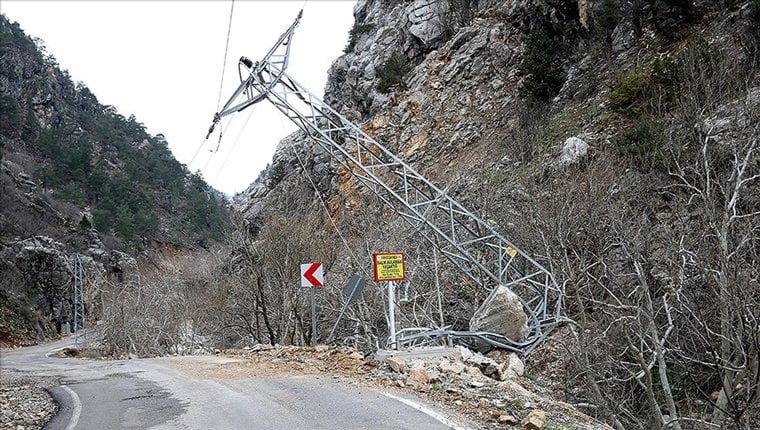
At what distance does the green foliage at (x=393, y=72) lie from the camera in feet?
138

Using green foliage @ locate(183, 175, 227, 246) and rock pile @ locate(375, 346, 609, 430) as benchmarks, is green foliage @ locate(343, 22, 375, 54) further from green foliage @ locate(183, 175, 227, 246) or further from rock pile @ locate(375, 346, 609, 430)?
rock pile @ locate(375, 346, 609, 430)

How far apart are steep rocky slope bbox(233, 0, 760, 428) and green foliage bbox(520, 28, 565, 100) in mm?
93

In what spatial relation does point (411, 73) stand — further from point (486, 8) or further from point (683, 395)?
point (683, 395)

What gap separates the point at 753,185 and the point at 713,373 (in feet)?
15.3

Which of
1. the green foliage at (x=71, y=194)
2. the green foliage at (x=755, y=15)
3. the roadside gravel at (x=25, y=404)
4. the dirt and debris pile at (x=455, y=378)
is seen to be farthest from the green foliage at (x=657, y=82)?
the green foliage at (x=71, y=194)

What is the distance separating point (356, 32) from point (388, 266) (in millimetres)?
47204

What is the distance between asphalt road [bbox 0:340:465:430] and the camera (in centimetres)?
664

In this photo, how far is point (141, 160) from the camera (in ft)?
283

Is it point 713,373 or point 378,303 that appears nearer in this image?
point 713,373

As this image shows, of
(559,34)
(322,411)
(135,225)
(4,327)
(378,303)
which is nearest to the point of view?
(322,411)

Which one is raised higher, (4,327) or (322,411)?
(4,327)

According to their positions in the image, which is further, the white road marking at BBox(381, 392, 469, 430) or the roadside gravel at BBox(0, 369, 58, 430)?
the roadside gravel at BBox(0, 369, 58, 430)

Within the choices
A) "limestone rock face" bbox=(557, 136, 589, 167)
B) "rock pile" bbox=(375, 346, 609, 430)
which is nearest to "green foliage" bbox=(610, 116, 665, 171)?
"limestone rock face" bbox=(557, 136, 589, 167)

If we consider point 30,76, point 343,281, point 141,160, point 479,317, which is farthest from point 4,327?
point 30,76
